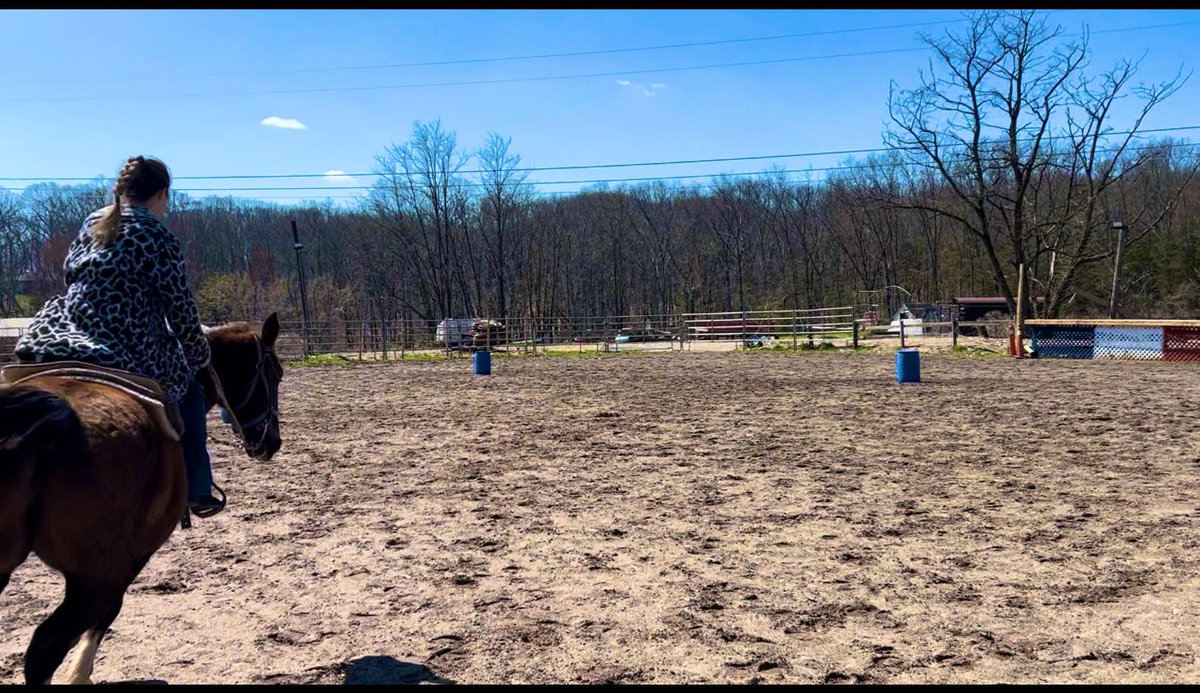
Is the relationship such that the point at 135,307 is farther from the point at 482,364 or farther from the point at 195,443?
the point at 482,364

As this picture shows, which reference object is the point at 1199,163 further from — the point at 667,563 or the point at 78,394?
the point at 78,394

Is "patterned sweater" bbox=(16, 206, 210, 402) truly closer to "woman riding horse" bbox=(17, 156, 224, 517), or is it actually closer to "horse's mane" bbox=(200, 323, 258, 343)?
"woman riding horse" bbox=(17, 156, 224, 517)

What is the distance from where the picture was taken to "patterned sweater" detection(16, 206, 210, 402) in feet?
8.60

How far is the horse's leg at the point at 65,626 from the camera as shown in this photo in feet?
7.34

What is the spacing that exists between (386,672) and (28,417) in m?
1.69

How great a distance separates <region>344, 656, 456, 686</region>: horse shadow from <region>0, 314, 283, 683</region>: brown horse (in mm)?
947

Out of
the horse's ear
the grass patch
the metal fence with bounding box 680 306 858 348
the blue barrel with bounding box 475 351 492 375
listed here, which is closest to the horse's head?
the horse's ear

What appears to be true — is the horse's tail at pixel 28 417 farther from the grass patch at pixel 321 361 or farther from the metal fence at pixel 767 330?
the metal fence at pixel 767 330

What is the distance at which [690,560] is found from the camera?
4.53 m

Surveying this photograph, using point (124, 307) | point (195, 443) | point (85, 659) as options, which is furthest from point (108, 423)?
point (85, 659)

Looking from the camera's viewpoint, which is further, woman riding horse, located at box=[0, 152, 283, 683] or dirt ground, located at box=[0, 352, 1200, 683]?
dirt ground, located at box=[0, 352, 1200, 683]

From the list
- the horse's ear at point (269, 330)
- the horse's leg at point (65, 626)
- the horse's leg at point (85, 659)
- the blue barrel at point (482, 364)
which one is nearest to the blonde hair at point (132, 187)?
the horse's ear at point (269, 330)

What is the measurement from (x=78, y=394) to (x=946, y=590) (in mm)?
3944
